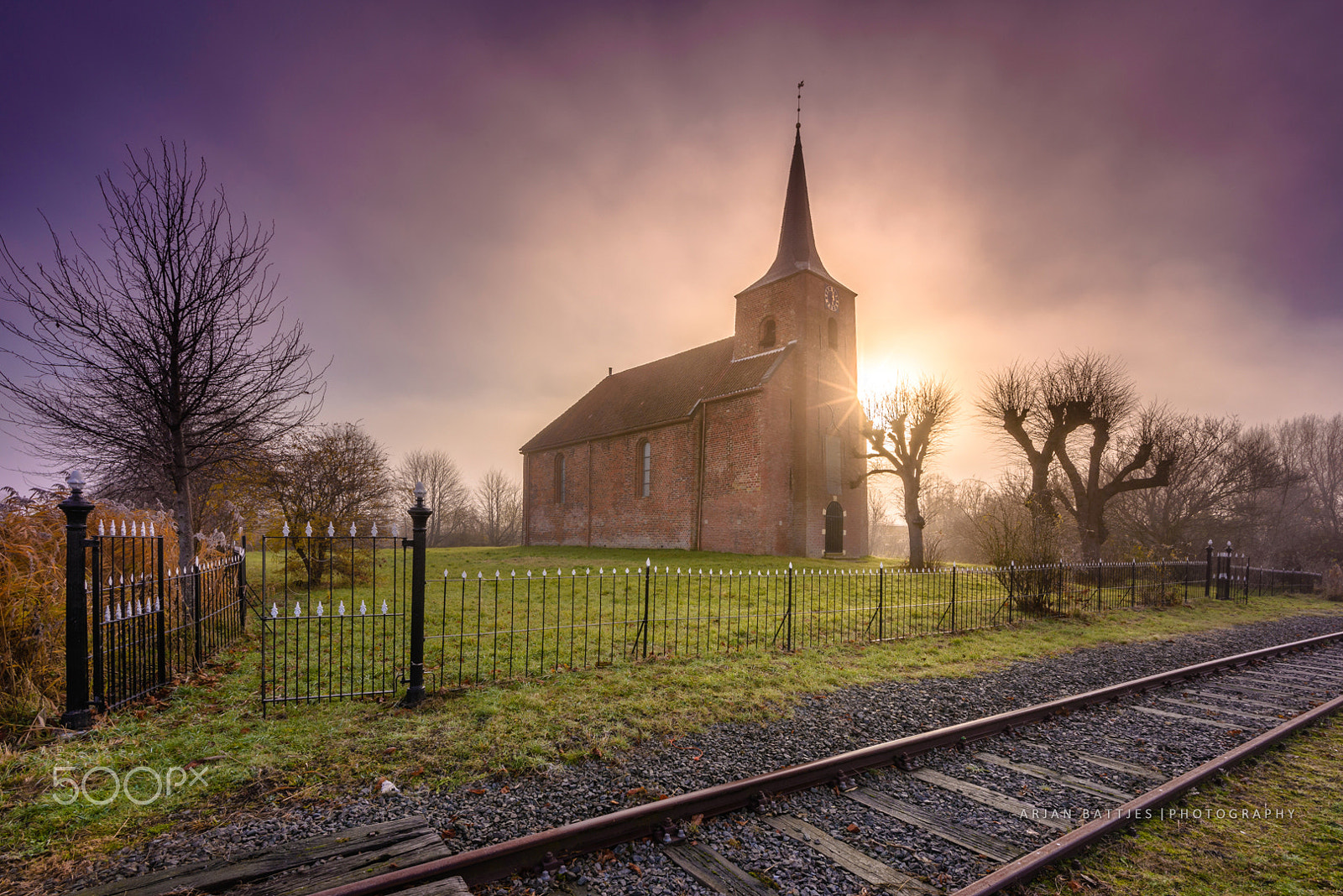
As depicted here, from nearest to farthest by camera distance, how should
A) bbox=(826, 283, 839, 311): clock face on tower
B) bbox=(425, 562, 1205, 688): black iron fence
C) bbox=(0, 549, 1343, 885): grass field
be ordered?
bbox=(0, 549, 1343, 885): grass field → bbox=(425, 562, 1205, 688): black iron fence → bbox=(826, 283, 839, 311): clock face on tower

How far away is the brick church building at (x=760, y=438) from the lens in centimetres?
2364

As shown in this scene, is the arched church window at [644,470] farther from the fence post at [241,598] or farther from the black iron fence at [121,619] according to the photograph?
the black iron fence at [121,619]

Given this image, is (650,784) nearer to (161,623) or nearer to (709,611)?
(161,623)

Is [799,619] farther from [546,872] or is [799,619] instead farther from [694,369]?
[694,369]

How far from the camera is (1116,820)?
373cm

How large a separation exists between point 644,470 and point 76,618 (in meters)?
23.9

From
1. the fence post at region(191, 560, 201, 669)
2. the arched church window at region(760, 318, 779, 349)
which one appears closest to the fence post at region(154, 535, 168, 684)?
the fence post at region(191, 560, 201, 669)

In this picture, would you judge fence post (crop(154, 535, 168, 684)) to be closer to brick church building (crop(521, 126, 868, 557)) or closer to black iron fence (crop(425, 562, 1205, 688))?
black iron fence (crop(425, 562, 1205, 688))

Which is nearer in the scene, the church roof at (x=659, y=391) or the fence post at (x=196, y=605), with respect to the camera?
the fence post at (x=196, y=605)

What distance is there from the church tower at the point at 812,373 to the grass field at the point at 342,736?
1572 centimetres

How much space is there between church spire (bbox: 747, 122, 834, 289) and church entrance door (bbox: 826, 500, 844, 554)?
992 centimetres

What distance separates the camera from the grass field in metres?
3.74

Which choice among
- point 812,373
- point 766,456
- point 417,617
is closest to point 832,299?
point 812,373

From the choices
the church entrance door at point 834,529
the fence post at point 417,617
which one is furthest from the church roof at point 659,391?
the fence post at point 417,617
